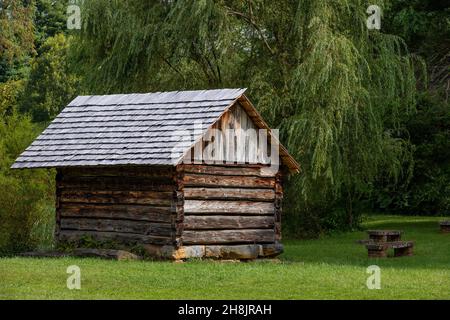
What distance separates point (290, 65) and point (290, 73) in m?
0.32

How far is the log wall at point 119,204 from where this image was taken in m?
21.0

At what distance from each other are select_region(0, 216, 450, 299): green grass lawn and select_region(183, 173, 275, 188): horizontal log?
176 centimetres

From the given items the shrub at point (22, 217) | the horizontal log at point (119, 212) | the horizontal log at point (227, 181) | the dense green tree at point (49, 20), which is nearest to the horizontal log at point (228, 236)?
the horizontal log at point (119, 212)

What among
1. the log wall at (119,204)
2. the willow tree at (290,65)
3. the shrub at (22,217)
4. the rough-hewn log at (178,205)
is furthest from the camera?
the willow tree at (290,65)

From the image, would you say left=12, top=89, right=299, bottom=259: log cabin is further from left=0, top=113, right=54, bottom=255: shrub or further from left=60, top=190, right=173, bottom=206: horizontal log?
left=0, top=113, right=54, bottom=255: shrub

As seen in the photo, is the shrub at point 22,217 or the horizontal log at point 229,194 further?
the shrub at point 22,217

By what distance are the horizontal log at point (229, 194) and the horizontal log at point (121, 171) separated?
0.63 m

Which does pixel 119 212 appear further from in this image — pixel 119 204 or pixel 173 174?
pixel 173 174

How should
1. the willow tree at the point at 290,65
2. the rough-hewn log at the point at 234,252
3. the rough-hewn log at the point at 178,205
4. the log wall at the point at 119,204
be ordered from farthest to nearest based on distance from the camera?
the willow tree at the point at 290,65 → the rough-hewn log at the point at 234,252 → the log wall at the point at 119,204 → the rough-hewn log at the point at 178,205

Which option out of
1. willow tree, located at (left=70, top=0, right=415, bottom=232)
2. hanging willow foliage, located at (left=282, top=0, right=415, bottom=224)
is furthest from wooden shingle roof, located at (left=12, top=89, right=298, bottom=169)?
hanging willow foliage, located at (left=282, top=0, right=415, bottom=224)

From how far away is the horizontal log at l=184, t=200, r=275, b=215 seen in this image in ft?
69.5

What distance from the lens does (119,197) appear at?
2194cm

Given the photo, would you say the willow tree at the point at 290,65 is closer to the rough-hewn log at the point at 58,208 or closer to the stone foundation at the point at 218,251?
the stone foundation at the point at 218,251

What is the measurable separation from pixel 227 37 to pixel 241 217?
276 inches
